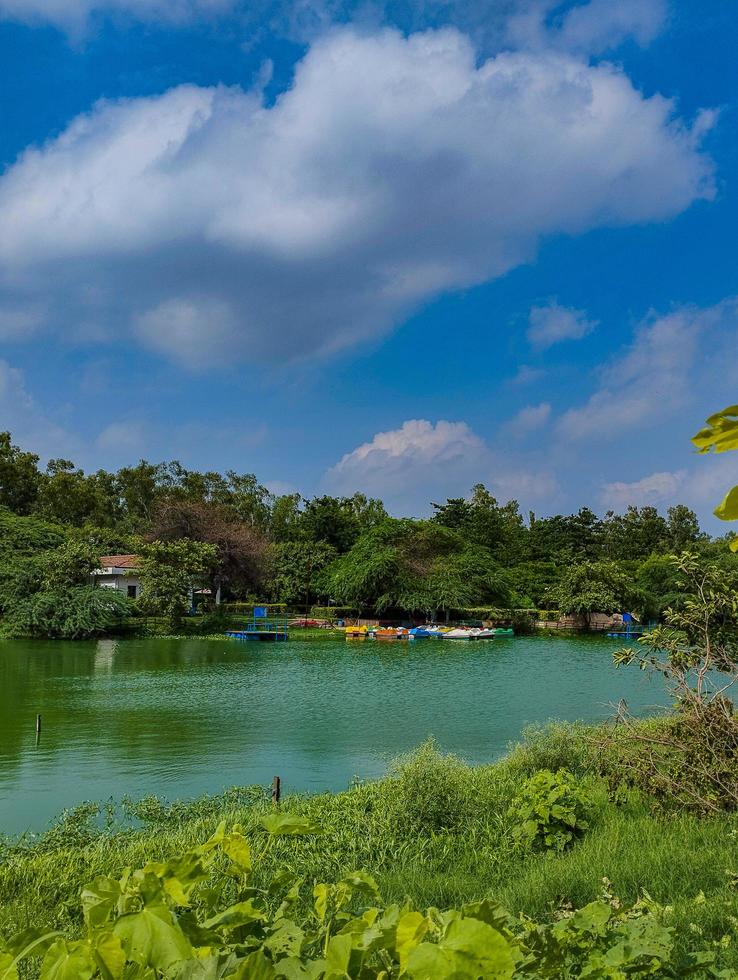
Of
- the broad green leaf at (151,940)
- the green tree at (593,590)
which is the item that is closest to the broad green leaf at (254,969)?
the broad green leaf at (151,940)

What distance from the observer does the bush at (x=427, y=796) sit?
19.3ft

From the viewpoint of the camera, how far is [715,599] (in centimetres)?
679

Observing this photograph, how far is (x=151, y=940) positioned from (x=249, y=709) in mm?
13701

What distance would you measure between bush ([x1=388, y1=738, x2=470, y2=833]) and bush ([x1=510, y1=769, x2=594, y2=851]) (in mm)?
464

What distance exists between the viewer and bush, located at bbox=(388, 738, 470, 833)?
5.88 metres

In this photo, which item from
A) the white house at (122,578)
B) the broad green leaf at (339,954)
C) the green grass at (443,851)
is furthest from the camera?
the white house at (122,578)

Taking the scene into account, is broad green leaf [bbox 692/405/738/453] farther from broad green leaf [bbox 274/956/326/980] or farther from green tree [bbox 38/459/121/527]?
green tree [bbox 38/459/121/527]

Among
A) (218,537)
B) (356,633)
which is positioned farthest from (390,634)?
(218,537)

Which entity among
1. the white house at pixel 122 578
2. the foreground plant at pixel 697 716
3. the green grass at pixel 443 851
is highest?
the white house at pixel 122 578

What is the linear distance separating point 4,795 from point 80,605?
18.6 m

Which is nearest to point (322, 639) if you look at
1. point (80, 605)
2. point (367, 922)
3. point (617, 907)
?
point (80, 605)

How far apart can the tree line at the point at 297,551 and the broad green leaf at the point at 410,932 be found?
25.9 m

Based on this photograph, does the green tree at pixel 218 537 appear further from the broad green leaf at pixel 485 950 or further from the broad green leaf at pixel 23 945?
the broad green leaf at pixel 485 950

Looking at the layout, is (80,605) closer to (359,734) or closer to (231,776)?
(359,734)
